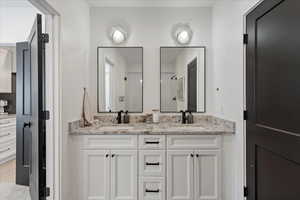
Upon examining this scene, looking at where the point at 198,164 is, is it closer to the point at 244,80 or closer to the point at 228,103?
the point at 228,103

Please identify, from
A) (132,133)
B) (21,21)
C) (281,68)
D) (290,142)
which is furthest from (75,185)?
(21,21)

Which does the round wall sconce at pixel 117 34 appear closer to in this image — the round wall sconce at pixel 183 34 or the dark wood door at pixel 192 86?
the round wall sconce at pixel 183 34

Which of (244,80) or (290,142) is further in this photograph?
(244,80)

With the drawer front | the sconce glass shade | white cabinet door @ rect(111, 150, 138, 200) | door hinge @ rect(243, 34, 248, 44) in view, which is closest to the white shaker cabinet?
white cabinet door @ rect(111, 150, 138, 200)

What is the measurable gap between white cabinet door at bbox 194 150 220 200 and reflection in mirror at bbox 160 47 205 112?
880 mm

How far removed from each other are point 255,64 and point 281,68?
40 cm

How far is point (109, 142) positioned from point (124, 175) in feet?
1.37

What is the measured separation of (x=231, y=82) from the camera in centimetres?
243

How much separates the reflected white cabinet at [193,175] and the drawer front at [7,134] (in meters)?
3.37

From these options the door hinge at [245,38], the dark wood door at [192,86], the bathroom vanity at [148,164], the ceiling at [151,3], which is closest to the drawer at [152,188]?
the bathroom vanity at [148,164]

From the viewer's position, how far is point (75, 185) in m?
2.43

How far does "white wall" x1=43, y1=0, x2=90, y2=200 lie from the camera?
2.19 m

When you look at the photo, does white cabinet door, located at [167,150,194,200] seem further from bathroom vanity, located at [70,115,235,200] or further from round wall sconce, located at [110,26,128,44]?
round wall sconce, located at [110,26,128,44]

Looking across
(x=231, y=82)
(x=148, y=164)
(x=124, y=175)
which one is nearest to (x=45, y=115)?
(x=124, y=175)
